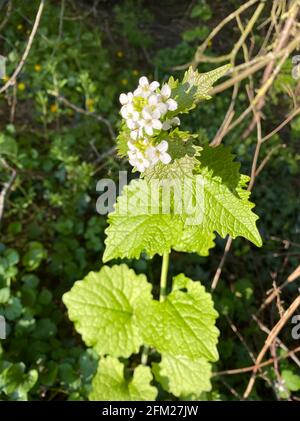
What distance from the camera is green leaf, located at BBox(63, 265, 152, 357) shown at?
62.4 inches

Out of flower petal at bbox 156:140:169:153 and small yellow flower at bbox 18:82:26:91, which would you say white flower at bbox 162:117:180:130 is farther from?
small yellow flower at bbox 18:82:26:91

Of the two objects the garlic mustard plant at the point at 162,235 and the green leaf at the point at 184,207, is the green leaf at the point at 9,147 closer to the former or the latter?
the garlic mustard plant at the point at 162,235

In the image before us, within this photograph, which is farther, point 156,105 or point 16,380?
point 16,380

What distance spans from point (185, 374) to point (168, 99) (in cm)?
110

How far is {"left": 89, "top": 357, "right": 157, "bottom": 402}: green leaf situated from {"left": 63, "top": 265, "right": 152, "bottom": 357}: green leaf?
0.69ft

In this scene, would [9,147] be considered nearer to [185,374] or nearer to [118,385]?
[118,385]

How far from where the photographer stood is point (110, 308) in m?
1.66

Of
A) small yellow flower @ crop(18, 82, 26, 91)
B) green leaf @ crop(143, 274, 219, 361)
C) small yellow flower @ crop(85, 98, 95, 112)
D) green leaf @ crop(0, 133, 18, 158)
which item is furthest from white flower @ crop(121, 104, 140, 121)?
small yellow flower @ crop(18, 82, 26, 91)

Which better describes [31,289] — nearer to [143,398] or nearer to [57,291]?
[57,291]

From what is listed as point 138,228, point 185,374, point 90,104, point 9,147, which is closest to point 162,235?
point 138,228

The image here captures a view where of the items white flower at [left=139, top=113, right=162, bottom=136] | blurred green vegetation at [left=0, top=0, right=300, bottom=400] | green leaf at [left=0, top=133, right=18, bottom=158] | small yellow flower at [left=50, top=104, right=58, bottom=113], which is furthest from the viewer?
small yellow flower at [left=50, top=104, right=58, bottom=113]

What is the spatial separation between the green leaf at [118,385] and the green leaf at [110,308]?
21 cm

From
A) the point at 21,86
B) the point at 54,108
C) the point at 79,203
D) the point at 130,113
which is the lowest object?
the point at 79,203
